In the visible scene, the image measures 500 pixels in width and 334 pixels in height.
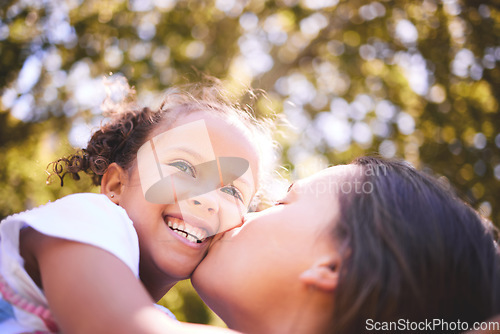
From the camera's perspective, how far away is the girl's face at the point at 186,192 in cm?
150

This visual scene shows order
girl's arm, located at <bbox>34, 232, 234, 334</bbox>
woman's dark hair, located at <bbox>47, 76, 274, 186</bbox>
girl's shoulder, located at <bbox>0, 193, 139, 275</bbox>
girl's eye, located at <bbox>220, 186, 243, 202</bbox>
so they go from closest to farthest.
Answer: girl's arm, located at <bbox>34, 232, 234, 334</bbox> < girl's shoulder, located at <bbox>0, 193, 139, 275</bbox> < girl's eye, located at <bbox>220, 186, 243, 202</bbox> < woman's dark hair, located at <bbox>47, 76, 274, 186</bbox>

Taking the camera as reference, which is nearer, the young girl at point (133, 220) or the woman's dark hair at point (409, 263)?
the young girl at point (133, 220)

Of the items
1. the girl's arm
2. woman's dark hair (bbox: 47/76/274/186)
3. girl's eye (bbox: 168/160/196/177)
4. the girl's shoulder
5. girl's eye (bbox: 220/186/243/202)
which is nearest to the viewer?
the girl's arm

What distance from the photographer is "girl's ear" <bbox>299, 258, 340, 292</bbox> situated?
4.05ft

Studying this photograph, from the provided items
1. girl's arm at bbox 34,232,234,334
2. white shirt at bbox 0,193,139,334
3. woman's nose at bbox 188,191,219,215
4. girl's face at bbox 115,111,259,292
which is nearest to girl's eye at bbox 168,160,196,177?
girl's face at bbox 115,111,259,292

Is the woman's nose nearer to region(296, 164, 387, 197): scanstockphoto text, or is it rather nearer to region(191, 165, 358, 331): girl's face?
region(191, 165, 358, 331): girl's face

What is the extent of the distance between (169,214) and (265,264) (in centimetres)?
46

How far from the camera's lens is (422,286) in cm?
119

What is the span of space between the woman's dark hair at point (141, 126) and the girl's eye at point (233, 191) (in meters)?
0.32

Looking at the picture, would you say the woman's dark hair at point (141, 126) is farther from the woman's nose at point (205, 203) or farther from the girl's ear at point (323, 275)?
the girl's ear at point (323, 275)

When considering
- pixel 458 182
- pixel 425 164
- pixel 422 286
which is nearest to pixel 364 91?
pixel 425 164

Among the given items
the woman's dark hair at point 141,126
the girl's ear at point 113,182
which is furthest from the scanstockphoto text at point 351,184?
the girl's ear at point 113,182

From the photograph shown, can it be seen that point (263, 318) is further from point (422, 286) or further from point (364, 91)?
point (364, 91)

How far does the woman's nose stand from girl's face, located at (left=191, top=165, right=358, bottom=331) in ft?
0.47
